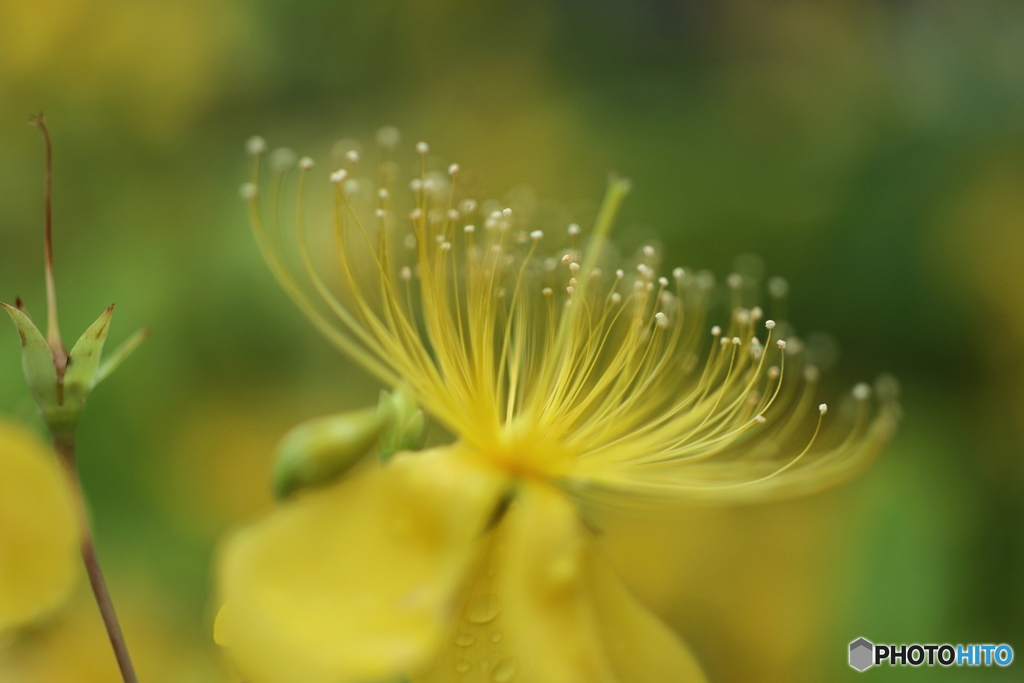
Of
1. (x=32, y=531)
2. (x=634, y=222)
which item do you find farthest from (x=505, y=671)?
(x=634, y=222)

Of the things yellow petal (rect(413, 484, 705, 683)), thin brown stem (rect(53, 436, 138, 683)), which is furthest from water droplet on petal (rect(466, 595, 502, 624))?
thin brown stem (rect(53, 436, 138, 683))

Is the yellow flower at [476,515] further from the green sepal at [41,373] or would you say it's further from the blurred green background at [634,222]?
the blurred green background at [634,222]

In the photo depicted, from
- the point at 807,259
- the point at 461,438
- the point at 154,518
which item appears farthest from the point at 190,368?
the point at 807,259

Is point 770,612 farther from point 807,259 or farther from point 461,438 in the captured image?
point 461,438

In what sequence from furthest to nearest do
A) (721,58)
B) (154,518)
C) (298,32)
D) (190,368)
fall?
(721,58), (298,32), (190,368), (154,518)

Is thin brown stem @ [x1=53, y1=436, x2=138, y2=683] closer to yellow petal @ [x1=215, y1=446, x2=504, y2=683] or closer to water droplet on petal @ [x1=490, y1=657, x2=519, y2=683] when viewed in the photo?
yellow petal @ [x1=215, y1=446, x2=504, y2=683]

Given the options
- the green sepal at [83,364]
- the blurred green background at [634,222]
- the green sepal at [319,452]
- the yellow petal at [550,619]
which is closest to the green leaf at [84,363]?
the green sepal at [83,364]
